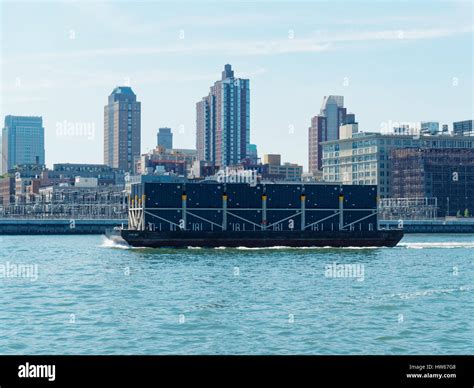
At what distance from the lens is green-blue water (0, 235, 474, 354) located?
2572 cm

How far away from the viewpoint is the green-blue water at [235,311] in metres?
25.7

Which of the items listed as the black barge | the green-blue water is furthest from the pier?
the green-blue water

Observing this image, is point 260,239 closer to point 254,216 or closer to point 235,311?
point 254,216

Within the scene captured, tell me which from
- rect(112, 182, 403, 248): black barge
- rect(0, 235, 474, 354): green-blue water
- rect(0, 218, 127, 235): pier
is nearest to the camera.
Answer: rect(0, 235, 474, 354): green-blue water

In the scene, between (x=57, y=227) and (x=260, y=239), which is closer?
(x=260, y=239)

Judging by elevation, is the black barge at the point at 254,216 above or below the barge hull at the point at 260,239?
above

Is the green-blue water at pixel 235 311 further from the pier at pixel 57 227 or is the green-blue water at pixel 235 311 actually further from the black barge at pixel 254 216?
the pier at pixel 57 227

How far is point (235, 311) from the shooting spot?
113ft

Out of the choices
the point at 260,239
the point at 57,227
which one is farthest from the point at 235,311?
the point at 57,227

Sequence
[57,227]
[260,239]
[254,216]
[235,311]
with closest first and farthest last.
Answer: [235,311], [260,239], [254,216], [57,227]

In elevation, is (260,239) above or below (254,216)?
below

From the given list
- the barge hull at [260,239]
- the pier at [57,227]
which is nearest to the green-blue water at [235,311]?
the barge hull at [260,239]

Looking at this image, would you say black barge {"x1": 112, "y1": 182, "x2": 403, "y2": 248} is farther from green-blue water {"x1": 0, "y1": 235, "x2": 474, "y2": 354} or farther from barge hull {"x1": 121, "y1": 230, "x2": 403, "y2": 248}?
green-blue water {"x1": 0, "y1": 235, "x2": 474, "y2": 354}
